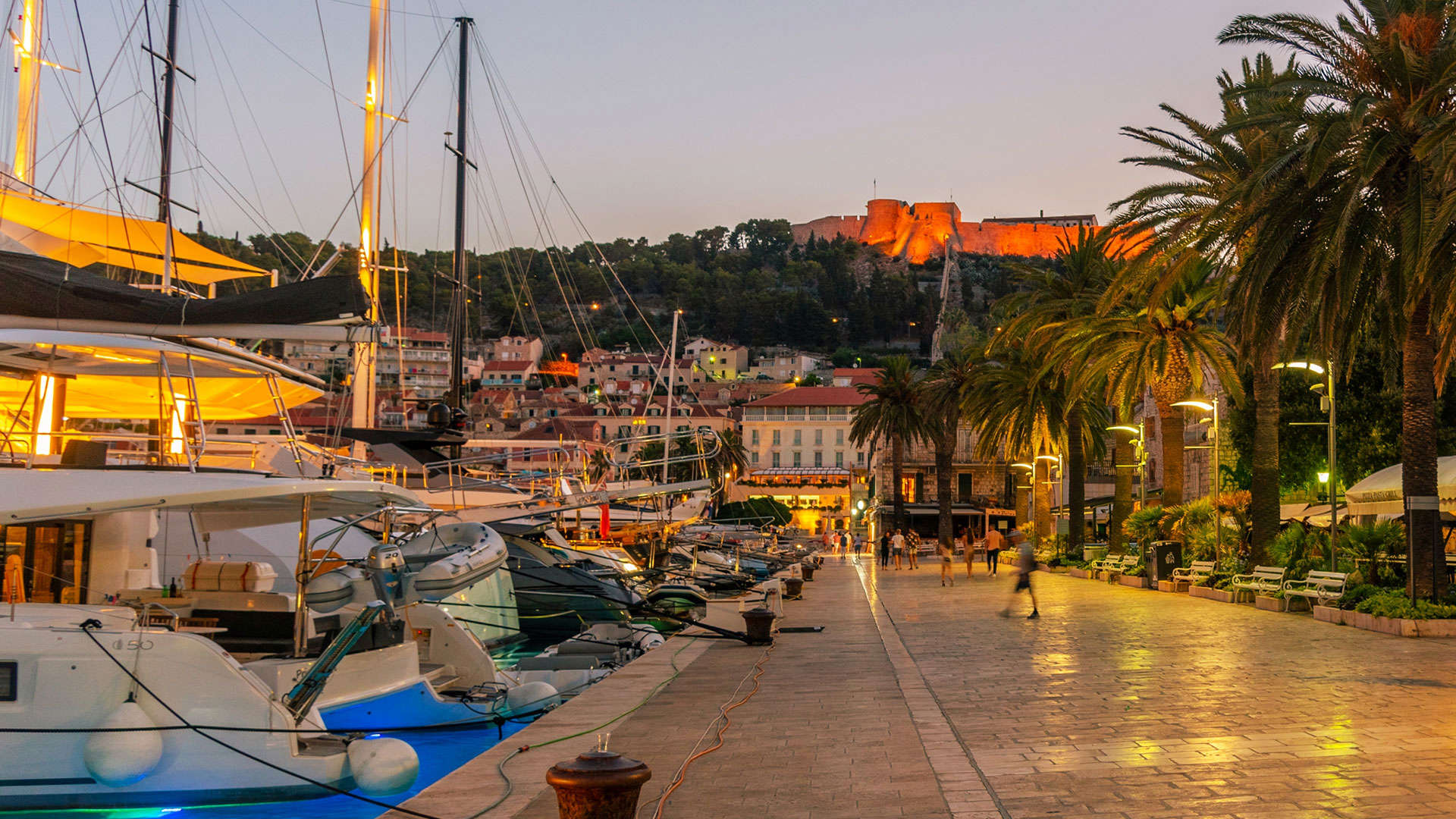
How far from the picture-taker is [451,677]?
15.3 metres

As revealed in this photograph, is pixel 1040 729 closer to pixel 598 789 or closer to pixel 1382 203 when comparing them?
pixel 598 789

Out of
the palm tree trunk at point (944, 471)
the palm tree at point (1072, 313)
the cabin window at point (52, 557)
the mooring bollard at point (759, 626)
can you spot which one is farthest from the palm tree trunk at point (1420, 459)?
the palm tree trunk at point (944, 471)

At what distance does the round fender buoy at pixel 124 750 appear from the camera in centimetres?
945

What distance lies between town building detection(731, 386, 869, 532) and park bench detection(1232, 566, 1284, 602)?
83.2 meters

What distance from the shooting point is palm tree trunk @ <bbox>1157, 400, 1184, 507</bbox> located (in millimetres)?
29391

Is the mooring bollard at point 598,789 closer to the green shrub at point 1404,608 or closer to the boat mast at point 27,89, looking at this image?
the green shrub at point 1404,608

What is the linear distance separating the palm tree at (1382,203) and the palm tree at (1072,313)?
10405 millimetres

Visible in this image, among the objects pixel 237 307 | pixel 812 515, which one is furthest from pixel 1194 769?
pixel 812 515

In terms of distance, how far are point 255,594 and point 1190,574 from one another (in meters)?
19.9

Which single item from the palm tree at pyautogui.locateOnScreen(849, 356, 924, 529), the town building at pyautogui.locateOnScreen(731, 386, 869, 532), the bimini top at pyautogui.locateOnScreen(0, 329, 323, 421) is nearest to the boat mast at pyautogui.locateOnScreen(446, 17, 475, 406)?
the bimini top at pyautogui.locateOnScreen(0, 329, 323, 421)

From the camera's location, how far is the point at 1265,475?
22734 millimetres

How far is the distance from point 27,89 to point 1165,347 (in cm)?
2502

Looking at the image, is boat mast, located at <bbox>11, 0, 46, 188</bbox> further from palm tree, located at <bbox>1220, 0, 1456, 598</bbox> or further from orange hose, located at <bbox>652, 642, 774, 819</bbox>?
palm tree, located at <bbox>1220, 0, 1456, 598</bbox>

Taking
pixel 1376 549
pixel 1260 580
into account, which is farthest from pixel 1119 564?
pixel 1376 549
